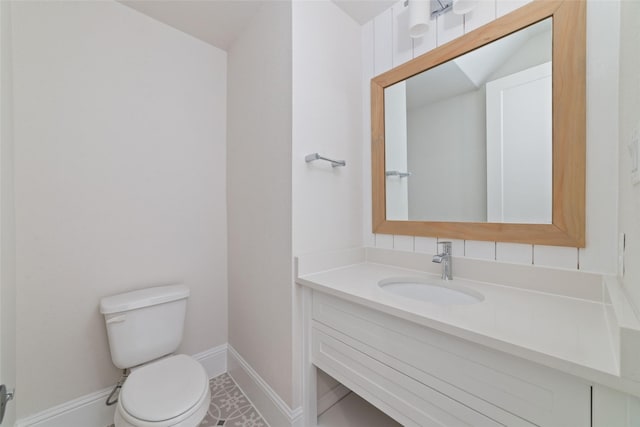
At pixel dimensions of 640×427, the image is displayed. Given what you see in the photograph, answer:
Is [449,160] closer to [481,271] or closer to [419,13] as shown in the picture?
[481,271]

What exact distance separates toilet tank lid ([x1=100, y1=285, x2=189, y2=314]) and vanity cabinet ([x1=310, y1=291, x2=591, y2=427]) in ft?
2.84

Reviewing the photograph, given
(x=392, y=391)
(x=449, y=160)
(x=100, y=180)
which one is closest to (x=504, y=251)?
(x=449, y=160)

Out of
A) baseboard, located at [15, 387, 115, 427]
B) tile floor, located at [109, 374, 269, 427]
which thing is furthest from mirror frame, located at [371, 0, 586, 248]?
baseboard, located at [15, 387, 115, 427]

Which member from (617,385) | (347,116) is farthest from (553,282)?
(347,116)

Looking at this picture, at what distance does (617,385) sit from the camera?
1.52 feet

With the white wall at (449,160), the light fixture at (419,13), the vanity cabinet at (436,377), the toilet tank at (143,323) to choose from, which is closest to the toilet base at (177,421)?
the toilet tank at (143,323)

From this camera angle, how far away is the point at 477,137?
112 centimetres

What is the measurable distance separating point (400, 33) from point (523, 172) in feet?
3.17

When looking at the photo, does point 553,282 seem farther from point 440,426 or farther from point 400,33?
point 400,33

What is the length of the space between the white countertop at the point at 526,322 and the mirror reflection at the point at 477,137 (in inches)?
12.4

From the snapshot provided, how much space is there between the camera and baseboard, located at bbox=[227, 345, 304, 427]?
1.20 metres

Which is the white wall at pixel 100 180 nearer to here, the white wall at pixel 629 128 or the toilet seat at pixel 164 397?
the toilet seat at pixel 164 397

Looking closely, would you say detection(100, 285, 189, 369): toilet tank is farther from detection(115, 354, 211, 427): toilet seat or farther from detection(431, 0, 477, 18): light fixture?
detection(431, 0, 477, 18): light fixture

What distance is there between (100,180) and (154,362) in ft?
3.31
